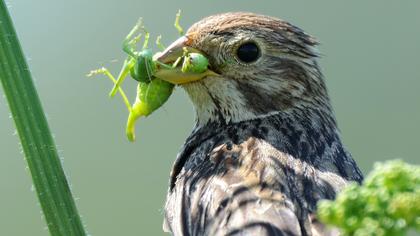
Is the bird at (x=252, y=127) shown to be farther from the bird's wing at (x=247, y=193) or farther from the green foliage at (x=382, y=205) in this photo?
the green foliage at (x=382, y=205)

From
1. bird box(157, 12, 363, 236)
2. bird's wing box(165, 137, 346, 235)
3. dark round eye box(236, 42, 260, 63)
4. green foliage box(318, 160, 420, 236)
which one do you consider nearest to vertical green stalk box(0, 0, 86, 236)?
bird's wing box(165, 137, 346, 235)

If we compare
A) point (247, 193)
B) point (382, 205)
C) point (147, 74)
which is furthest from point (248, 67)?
point (382, 205)

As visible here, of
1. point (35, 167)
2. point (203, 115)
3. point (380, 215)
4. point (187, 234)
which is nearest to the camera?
point (380, 215)

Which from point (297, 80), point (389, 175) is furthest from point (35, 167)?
point (297, 80)

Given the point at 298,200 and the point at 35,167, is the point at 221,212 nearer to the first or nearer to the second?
the point at 298,200

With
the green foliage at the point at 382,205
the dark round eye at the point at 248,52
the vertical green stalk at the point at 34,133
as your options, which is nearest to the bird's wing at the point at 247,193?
the dark round eye at the point at 248,52

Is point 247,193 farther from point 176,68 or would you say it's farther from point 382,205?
point 382,205
